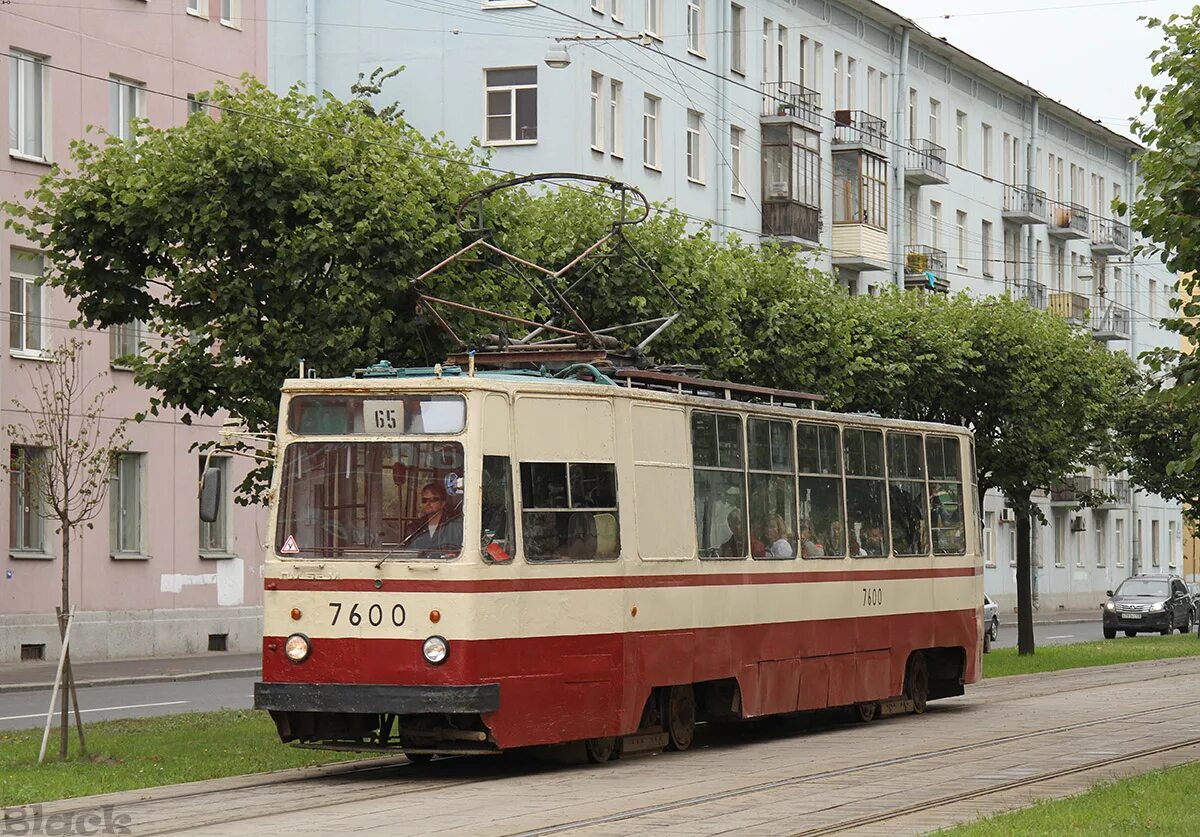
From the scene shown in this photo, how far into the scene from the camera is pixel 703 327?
26.2 metres

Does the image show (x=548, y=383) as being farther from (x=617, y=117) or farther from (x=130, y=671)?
(x=617, y=117)

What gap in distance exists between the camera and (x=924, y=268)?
6119cm

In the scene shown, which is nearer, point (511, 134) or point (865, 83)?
point (511, 134)

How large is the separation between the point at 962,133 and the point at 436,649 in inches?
2123

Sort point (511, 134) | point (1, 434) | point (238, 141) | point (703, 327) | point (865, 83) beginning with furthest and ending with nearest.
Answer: point (865, 83) → point (511, 134) → point (1, 434) → point (703, 327) → point (238, 141)

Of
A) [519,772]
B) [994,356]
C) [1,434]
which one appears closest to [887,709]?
[519,772]

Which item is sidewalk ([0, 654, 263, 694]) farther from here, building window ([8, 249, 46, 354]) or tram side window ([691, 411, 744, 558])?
tram side window ([691, 411, 744, 558])

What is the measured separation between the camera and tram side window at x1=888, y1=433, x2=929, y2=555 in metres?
22.4

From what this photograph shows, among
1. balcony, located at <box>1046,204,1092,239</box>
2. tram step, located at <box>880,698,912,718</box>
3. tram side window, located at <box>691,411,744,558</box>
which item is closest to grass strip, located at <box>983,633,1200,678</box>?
tram step, located at <box>880,698,912,718</box>

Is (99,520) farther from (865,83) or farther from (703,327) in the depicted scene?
(865,83)

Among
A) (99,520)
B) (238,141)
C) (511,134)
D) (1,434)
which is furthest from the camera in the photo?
(511,134)

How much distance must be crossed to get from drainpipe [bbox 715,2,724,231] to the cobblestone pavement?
29.8 m

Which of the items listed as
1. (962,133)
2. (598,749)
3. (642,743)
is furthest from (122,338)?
(962,133)

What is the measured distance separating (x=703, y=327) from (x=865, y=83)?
35.4 m
